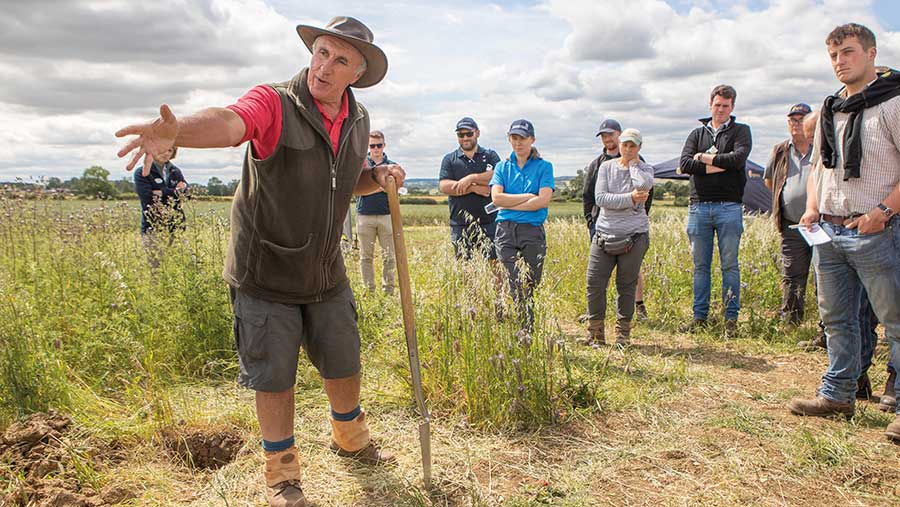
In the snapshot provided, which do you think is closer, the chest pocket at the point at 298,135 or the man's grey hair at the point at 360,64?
the chest pocket at the point at 298,135

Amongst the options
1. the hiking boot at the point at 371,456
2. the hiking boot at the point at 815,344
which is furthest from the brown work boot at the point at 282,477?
the hiking boot at the point at 815,344

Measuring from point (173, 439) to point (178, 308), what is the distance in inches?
60.4

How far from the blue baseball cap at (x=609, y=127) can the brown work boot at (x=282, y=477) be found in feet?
16.6

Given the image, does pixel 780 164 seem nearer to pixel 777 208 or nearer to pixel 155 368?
pixel 777 208

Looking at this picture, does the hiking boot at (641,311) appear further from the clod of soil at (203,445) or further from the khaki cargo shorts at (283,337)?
the clod of soil at (203,445)

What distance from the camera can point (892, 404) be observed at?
4.11m

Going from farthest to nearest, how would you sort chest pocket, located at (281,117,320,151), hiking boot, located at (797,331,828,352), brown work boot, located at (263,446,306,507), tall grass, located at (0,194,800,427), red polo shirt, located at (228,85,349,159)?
hiking boot, located at (797,331,828,352)
tall grass, located at (0,194,800,427)
brown work boot, located at (263,446,306,507)
chest pocket, located at (281,117,320,151)
red polo shirt, located at (228,85,349,159)

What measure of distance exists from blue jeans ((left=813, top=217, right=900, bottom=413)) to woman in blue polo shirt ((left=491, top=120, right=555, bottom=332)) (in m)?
2.33

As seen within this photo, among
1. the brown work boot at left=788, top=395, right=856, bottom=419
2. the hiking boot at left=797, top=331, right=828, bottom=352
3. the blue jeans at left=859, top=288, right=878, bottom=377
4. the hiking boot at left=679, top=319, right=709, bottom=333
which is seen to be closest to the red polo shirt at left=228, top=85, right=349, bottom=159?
the brown work boot at left=788, top=395, right=856, bottom=419

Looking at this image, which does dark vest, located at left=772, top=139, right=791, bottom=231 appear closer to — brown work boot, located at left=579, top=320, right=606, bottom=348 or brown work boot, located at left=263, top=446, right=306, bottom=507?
brown work boot, located at left=579, top=320, right=606, bottom=348

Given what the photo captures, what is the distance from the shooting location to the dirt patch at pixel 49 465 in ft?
9.41

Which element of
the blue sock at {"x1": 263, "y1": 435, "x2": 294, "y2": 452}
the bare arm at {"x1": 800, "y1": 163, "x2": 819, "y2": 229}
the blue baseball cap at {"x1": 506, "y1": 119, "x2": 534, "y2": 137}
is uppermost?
the blue baseball cap at {"x1": 506, "y1": 119, "x2": 534, "y2": 137}

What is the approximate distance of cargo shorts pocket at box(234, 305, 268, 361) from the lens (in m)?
2.84

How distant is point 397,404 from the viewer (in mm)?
4207
